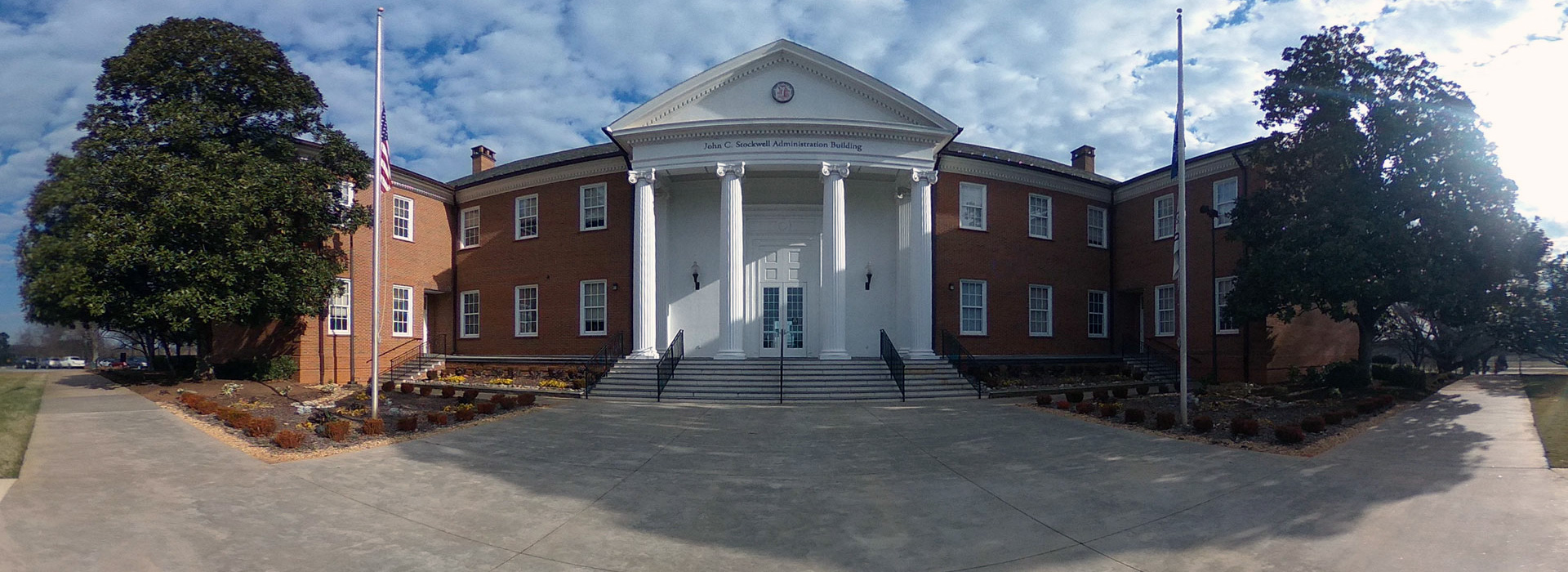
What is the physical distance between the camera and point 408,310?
2456 cm

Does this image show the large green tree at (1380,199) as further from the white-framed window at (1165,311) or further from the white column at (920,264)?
the white column at (920,264)

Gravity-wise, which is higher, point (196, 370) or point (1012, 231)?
point (1012, 231)

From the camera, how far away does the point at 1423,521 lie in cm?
685

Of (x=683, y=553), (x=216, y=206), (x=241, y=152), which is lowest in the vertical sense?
(x=683, y=553)

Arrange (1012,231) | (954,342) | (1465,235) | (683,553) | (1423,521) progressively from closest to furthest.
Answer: (683,553), (1423,521), (1465,235), (954,342), (1012,231)

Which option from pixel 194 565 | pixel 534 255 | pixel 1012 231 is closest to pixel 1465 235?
pixel 1012 231

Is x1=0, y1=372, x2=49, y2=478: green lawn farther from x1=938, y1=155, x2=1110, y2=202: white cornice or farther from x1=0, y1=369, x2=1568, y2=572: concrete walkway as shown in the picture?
x1=938, y1=155, x2=1110, y2=202: white cornice

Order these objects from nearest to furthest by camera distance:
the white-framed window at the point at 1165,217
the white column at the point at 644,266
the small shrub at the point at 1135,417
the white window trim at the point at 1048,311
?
the small shrub at the point at 1135,417
the white column at the point at 644,266
the white-framed window at the point at 1165,217
the white window trim at the point at 1048,311

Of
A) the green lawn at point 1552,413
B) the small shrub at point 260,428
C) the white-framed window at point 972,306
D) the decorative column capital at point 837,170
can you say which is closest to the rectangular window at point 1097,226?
the white-framed window at point 972,306

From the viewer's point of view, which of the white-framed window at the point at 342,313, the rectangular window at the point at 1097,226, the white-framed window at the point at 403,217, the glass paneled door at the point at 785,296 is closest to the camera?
the white-framed window at the point at 342,313

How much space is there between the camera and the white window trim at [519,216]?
24875mm

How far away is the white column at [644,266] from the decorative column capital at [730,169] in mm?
2036

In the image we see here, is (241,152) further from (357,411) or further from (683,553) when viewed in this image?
(683,553)

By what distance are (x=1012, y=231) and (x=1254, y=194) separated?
7.85 metres
